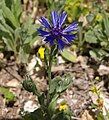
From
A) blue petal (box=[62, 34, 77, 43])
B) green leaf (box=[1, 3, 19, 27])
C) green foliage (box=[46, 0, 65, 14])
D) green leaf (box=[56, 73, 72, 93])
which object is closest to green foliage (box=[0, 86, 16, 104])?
green leaf (box=[1, 3, 19, 27])

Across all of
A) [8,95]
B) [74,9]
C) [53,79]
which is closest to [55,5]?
[74,9]

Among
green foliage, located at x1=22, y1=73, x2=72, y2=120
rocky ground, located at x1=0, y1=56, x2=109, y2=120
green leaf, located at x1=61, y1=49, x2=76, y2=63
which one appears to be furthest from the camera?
green leaf, located at x1=61, y1=49, x2=76, y2=63

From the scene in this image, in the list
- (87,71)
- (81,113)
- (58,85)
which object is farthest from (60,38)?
(87,71)

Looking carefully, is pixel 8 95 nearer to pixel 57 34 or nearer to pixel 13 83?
pixel 13 83

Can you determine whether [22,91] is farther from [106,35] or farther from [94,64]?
[106,35]

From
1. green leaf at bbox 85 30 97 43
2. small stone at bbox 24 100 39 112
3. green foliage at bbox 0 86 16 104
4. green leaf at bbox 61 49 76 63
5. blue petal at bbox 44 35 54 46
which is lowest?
small stone at bbox 24 100 39 112

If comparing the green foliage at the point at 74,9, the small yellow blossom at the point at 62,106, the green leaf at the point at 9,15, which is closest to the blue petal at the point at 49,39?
the small yellow blossom at the point at 62,106

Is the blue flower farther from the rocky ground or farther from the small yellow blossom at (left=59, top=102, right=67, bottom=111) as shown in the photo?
the rocky ground

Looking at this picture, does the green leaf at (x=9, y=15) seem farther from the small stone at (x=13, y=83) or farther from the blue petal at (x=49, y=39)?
the blue petal at (x=49, y=39)
